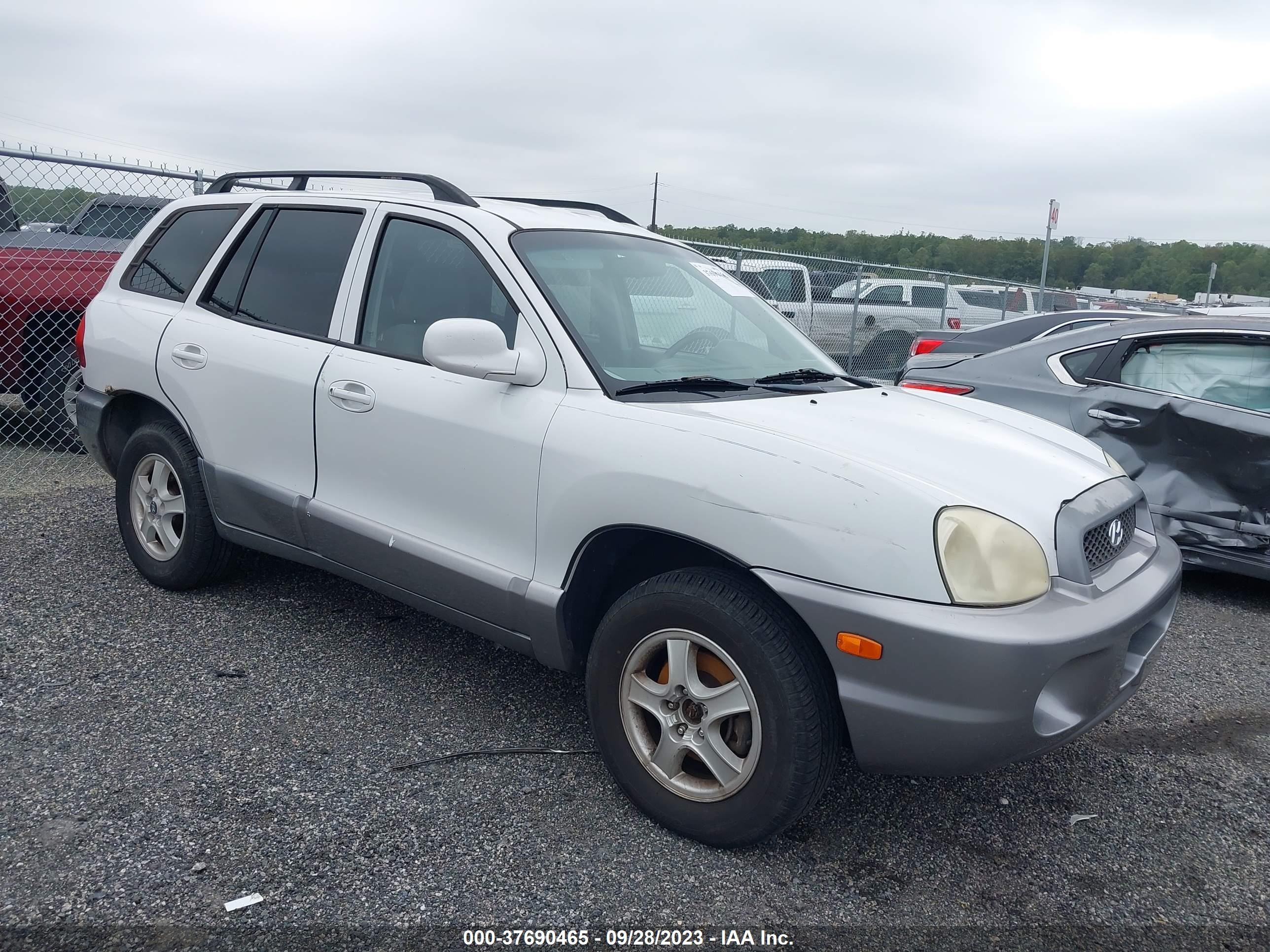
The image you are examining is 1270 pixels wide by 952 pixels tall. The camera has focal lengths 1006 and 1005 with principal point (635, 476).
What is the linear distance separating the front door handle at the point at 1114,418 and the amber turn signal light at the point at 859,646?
3501 millimetres

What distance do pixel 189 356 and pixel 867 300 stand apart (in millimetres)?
10685

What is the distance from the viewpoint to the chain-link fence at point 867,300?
11688 millimetres

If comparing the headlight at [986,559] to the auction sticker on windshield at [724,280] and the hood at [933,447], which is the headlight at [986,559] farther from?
the auction sticker on windshield at [724,280]

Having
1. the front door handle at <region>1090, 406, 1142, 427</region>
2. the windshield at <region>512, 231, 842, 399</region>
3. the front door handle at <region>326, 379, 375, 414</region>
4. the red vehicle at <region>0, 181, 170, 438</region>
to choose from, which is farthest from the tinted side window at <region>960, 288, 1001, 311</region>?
the front door handle at <region>326, 379, 375, 414</region>

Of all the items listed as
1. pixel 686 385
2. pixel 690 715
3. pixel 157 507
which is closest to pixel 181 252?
pixel 157 507

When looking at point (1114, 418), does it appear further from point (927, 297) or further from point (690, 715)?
point (927, 297)

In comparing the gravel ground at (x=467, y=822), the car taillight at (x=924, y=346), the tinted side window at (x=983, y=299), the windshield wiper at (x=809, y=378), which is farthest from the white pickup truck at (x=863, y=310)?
the gravel ground at (x=467, y=822)

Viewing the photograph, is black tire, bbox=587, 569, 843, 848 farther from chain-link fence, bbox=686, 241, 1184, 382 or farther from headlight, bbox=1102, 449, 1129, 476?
chain-link fence, bbox=686, 241, 1184, 382

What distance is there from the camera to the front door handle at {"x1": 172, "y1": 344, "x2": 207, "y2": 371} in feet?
13.4

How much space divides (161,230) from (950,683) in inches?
160

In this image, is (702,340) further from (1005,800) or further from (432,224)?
(1005,800)

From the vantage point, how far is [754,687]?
2.57 m

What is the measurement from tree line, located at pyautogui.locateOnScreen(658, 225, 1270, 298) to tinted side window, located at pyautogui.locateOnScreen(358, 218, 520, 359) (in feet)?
34.7

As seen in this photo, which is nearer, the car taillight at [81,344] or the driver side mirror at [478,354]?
Answer: the driver side mirror at [478,354]
